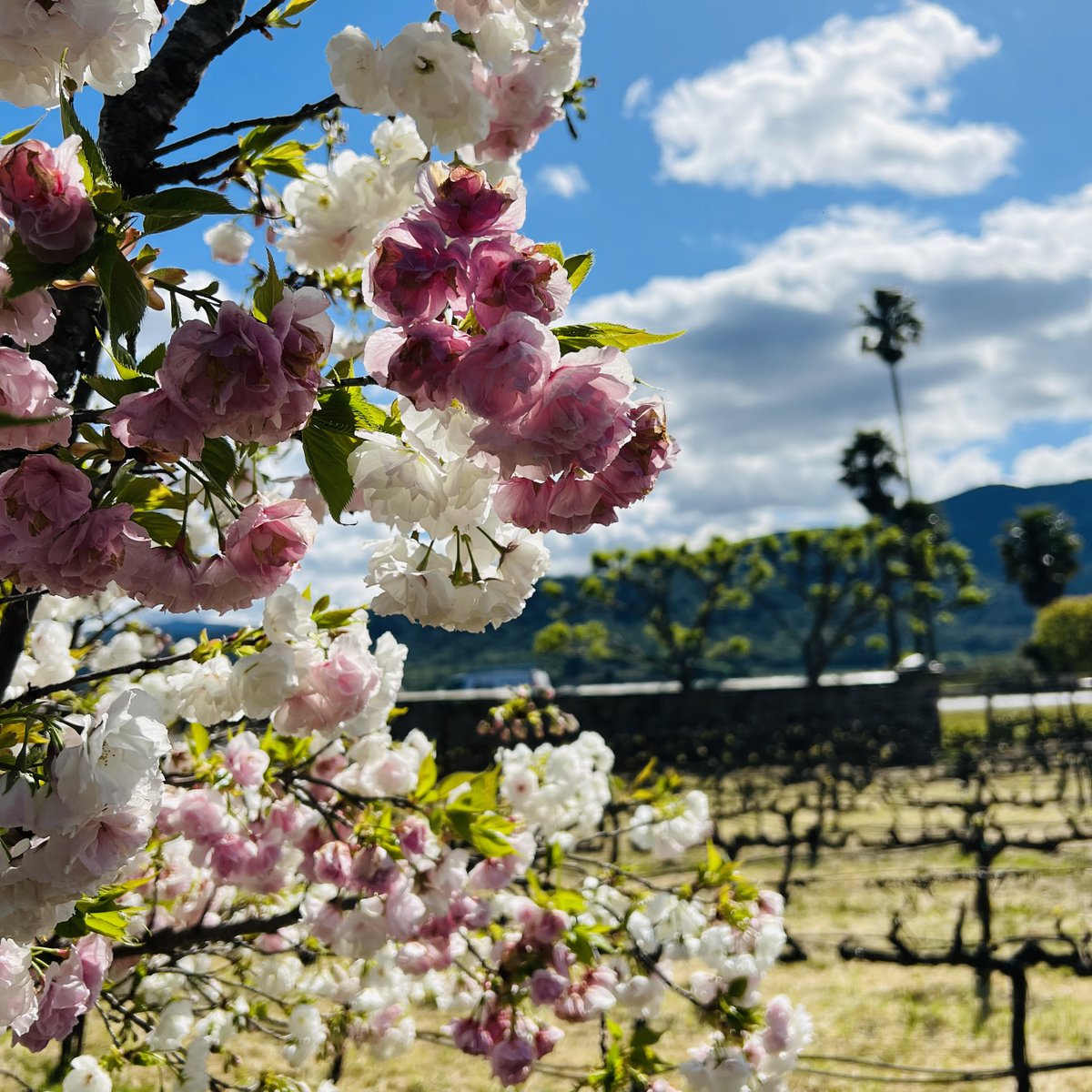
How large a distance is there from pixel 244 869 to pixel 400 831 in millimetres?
475

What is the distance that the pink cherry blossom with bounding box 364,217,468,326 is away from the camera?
2.91 feet

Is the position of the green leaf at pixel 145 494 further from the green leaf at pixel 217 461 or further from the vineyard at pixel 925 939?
the vineyard at pixel 925 939

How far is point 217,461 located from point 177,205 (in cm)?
23

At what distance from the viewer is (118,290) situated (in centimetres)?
87

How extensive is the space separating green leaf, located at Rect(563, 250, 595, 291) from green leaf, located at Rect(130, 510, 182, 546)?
1.79 feet

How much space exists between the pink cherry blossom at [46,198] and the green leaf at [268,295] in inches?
5.7

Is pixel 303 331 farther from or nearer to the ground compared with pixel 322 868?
farther from the ground

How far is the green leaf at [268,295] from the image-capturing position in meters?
0.88

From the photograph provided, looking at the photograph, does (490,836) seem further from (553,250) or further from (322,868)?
(553,250)

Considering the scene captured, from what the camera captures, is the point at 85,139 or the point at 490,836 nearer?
the point at 85,139

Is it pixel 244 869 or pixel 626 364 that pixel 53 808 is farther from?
pixel 244 869

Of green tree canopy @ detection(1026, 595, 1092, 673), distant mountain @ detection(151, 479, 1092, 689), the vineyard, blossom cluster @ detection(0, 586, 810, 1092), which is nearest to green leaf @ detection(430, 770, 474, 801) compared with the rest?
blossom cluster @ detection(0, 586, 810, 1092)

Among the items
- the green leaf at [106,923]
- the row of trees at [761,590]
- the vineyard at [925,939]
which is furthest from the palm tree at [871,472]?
the green leaf at [106,923]

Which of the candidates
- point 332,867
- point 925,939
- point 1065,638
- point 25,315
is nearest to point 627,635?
point 1065,638
